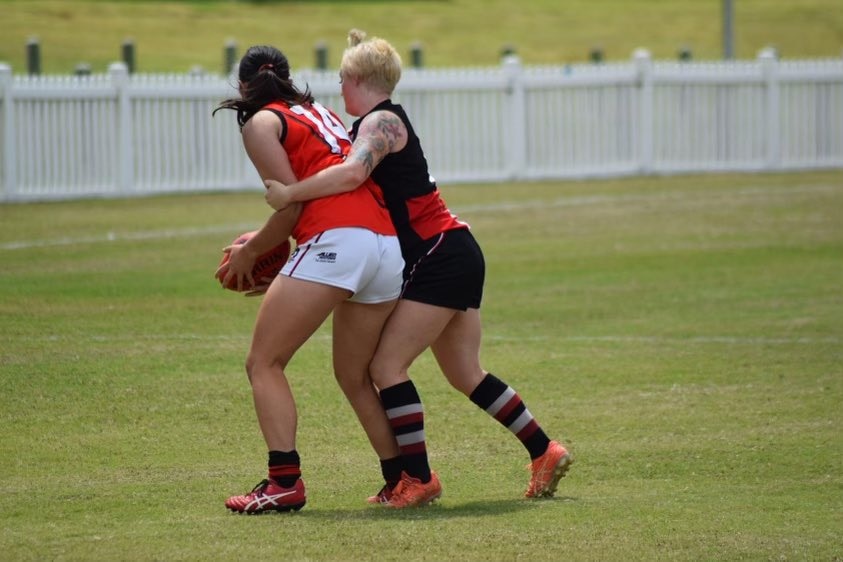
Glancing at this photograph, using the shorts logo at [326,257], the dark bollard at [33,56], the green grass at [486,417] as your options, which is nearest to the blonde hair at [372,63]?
the shorts logo at [326,257]

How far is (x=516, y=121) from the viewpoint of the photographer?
24.8m

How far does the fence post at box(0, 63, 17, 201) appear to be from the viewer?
21.1 m

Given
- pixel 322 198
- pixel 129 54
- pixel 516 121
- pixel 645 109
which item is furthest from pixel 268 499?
pixel 129 54

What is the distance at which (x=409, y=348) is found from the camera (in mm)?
6457

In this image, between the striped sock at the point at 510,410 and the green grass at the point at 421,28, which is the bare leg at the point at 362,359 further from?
the green grass at the point at 421,28

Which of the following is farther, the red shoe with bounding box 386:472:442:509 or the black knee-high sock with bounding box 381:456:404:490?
the black knee-high sock with bounding box 381:456:404:490

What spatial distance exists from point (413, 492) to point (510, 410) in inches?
24.7

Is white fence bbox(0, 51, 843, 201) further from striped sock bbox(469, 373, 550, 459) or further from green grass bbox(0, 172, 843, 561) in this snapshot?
striped sock bbox(469, 373, 550, 459)

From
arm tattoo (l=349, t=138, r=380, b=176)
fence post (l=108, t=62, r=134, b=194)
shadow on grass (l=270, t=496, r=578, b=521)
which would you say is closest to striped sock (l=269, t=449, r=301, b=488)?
shadow on grass (l=270, t=496, r=578, b=521)

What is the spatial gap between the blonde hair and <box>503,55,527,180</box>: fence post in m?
18.2

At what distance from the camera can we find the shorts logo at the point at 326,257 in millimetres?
6219

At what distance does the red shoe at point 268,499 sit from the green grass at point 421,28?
29.8 meters

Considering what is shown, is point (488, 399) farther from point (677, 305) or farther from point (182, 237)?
point (182, 237)

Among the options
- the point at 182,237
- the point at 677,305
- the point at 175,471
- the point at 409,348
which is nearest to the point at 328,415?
the point at 175,471
